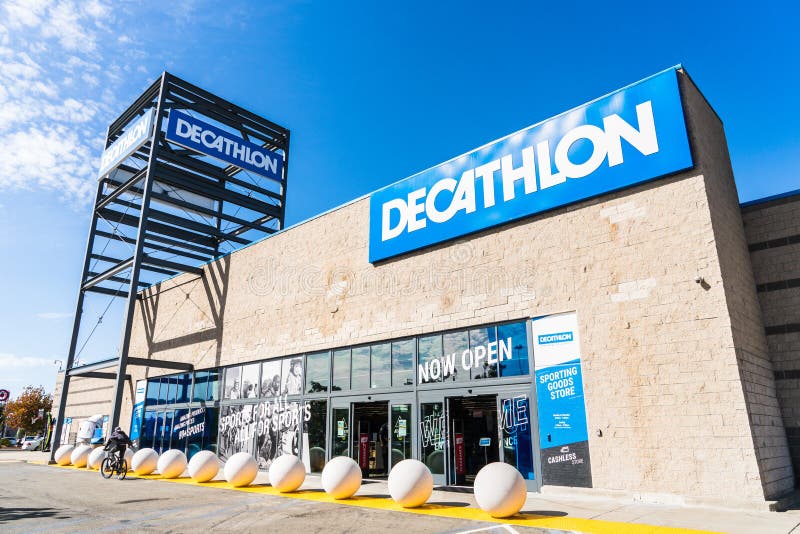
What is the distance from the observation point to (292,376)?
18188mm

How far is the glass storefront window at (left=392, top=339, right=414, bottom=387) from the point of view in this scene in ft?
48.3

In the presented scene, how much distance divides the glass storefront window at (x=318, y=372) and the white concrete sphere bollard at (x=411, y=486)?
23.3 feet

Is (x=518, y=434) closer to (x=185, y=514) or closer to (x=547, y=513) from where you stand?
(x=547, y=513)

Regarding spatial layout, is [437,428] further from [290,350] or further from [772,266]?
[772,266]

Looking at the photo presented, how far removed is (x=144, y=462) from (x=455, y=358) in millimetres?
10883

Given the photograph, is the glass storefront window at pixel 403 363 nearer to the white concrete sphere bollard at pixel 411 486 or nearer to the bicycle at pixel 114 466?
the white concrete sphere bollard at pixel 411 486

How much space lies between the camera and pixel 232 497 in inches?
463

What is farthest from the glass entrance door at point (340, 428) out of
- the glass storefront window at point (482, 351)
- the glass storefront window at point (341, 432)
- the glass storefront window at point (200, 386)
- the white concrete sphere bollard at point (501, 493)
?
the glass storefront window at point (200, 386)

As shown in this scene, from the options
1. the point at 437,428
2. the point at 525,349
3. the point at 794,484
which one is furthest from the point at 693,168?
the point at 437,428

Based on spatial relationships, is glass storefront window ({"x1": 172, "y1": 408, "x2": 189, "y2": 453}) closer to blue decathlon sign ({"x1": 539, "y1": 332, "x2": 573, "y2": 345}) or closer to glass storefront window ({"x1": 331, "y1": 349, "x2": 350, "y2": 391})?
glass storefront window ({"x1": 331, "y1": 349, "x2": 350, "y2": 391})

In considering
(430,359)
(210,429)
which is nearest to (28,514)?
→ (430,359)

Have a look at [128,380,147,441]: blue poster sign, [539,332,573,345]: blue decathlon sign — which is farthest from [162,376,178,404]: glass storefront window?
[539,332,573,345]: blue decathlon sign

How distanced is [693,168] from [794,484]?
7.29m

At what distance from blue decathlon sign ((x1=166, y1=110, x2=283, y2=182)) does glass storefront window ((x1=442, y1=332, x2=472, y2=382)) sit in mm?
17273
